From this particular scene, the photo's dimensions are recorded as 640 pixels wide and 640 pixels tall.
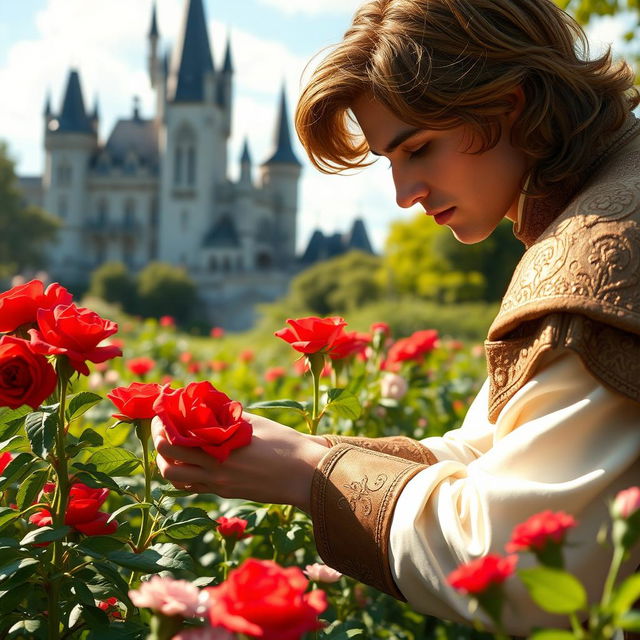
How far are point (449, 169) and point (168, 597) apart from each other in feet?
2.72

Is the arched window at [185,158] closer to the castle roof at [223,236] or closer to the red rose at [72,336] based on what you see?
the castle roof at [223,236]

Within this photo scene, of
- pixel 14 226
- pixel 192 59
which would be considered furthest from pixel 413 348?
pixel 192 59

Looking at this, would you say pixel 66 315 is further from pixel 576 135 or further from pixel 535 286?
pixel 576 135

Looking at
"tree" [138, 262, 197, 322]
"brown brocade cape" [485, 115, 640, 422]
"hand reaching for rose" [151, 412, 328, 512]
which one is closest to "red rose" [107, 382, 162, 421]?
"hand reaching for rose" [151, 412, 328, 512]

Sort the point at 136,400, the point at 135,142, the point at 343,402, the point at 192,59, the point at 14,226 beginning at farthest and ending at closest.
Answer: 1. the point at 135,142
2. the point at 192,59
3. the point at 14,226
4. the point at 343,402
5. the point at 136,400

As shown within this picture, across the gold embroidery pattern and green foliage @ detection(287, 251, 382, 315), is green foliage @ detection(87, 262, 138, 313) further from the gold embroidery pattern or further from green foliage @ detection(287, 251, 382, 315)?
the gold embroidery pattern

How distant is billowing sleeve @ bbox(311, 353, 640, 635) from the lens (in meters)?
1.13

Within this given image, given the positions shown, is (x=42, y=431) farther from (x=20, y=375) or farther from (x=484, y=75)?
(x=484, y=75)

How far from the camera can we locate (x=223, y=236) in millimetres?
54344

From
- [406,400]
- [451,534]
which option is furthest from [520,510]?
[406,400]

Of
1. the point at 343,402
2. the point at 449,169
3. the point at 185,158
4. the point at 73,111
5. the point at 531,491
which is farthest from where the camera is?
the point at 73,111

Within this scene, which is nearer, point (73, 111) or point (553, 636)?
point (553, 636)

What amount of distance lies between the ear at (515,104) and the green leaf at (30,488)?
87 cm

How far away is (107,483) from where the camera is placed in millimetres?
1367
